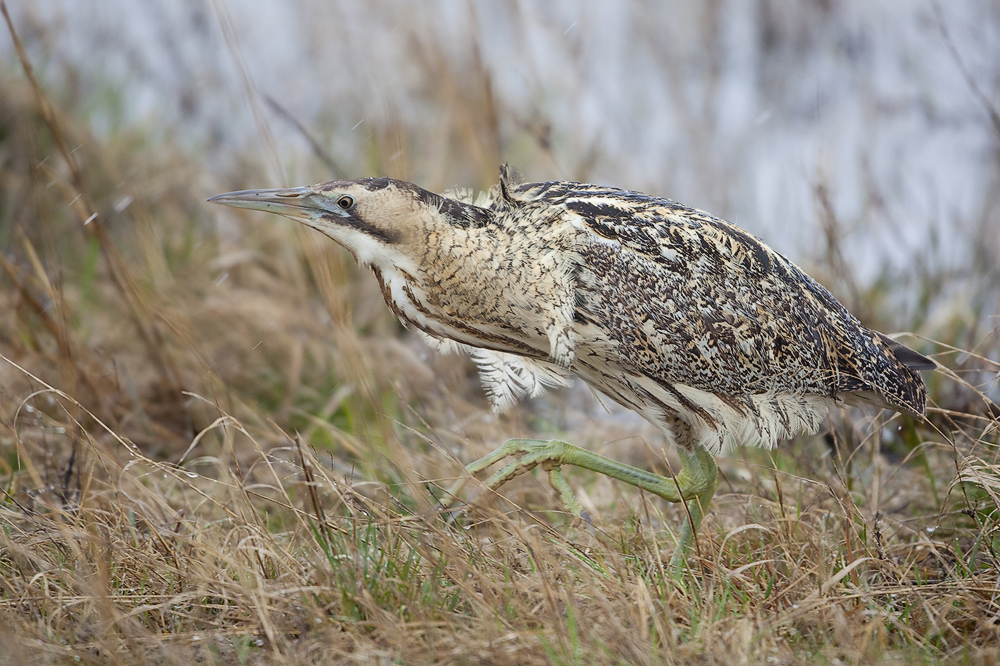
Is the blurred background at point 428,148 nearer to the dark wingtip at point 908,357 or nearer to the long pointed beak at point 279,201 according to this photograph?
the dark wingtip at point 908,357

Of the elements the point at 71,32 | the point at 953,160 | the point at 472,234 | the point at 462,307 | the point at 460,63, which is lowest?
the point at 953,160

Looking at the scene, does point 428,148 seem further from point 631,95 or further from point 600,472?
point 600,472

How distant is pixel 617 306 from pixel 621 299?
22mm

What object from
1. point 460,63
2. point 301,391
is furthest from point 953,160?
point 301,391

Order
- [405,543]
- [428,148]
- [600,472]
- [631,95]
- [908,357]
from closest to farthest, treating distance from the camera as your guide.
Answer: [405,543] < [600,472] < [908,357] < [428,148] < [631,95]

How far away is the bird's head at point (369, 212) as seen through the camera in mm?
2471

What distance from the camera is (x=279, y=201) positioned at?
8.09 feet

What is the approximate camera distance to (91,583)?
7.06ft

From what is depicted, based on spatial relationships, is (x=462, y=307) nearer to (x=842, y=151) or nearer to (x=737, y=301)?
(x=737, y=301)

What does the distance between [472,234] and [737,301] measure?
0.75 metres

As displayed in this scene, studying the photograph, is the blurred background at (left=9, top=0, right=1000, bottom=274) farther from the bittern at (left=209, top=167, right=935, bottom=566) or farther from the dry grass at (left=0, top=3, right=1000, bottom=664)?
the bittern at (left=209, top=167, right=935, bottom=566)

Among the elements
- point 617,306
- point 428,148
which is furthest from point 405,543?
point 428,148

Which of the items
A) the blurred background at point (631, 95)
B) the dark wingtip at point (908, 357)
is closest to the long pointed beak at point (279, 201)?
the dark wingtip at point (908, 357)

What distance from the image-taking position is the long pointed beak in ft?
8.01
